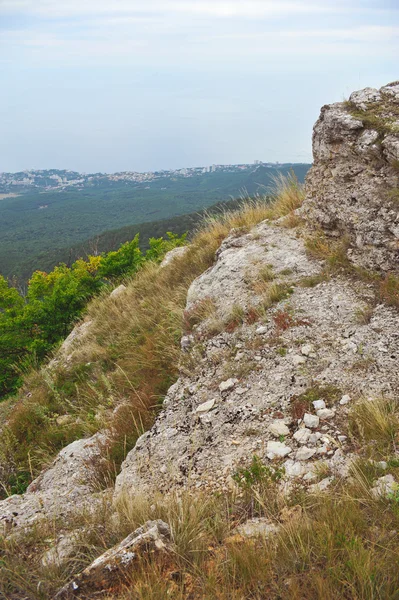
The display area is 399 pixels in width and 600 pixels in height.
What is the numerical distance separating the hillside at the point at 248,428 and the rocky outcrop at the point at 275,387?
0.02m

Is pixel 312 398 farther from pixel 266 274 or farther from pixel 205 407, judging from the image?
pixel 266 274

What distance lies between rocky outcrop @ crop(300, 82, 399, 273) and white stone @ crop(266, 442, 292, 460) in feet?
11.4

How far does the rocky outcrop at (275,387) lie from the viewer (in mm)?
3547

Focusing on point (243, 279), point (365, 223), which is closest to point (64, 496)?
point (243, 279)

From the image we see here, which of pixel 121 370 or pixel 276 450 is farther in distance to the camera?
pixel 121 370

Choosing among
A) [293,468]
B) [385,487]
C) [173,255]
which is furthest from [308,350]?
[173,255]

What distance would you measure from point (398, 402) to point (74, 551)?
3231mm

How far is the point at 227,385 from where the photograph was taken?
466 centimetres

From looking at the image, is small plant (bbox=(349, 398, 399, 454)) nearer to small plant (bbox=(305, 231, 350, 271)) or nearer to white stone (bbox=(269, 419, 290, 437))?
white stone (bbox=(269, 419, 290, 437))

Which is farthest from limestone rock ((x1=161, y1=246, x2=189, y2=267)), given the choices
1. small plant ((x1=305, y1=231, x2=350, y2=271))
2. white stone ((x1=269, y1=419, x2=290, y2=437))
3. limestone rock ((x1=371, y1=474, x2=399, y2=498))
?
limestone rock ((x1=371, y1=474, x2=399, y2=498))

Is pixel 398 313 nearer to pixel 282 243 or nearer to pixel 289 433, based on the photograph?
pixel 289 433

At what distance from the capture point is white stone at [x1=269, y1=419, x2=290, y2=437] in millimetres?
3709

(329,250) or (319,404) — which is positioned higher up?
(329,250)

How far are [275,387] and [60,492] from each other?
112 inches
